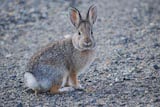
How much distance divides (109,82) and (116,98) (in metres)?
0.84

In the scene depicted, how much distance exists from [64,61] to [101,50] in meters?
2.52

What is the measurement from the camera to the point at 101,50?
10320 millimetres

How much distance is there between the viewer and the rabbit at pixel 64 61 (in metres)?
7.71

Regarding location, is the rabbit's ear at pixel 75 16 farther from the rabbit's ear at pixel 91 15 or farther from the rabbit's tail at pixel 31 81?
the rabbit's tail at pixel 31 81

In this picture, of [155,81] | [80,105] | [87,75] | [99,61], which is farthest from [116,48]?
[80,105]

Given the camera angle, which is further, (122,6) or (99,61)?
(122,6)

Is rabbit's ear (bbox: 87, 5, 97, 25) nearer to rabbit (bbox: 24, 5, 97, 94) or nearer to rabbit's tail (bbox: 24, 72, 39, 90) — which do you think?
rabbit (bbox: 24, 5, 97, 94)

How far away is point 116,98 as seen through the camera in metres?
Result: 7.48

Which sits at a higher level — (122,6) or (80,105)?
(122,6)

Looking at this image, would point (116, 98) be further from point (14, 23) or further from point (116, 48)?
point (14, 23)

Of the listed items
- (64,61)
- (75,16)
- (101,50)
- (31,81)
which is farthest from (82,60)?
(101,50)

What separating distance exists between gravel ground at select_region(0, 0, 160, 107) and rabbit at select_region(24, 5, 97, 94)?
21 centimetres

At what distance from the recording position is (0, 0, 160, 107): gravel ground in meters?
7.60

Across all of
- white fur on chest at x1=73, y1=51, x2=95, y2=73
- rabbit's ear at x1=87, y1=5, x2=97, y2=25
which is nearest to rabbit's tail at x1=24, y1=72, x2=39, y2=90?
white fur on chest at x1=73, y1=51, x2=95, y2=73
